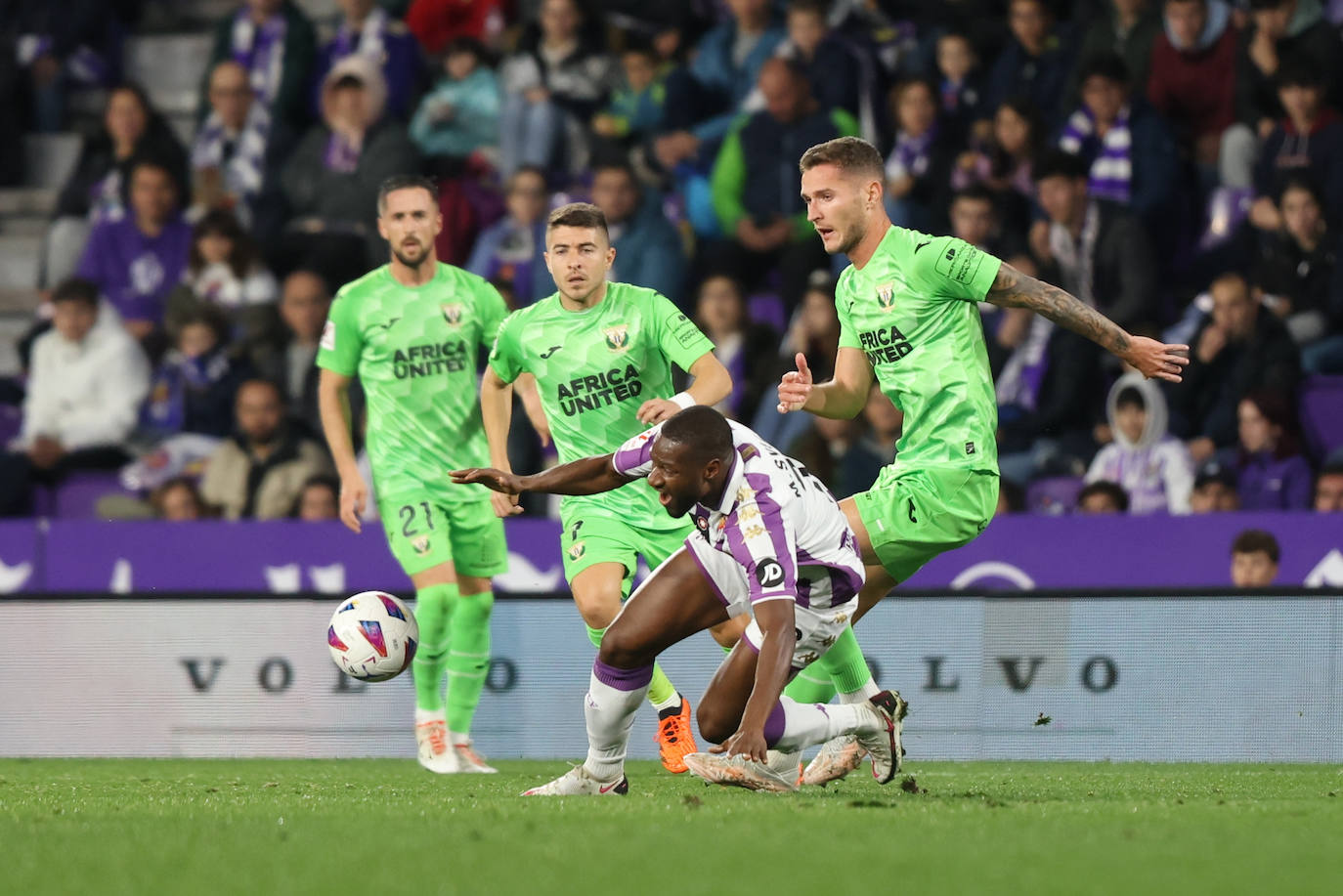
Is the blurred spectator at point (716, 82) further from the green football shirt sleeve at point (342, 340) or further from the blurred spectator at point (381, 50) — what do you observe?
the green football shirt sleeve at point (342, 340)

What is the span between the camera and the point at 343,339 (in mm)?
9562

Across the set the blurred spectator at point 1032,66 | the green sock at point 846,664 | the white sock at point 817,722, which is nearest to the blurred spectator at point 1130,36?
the blurred spectator at point 1032,66

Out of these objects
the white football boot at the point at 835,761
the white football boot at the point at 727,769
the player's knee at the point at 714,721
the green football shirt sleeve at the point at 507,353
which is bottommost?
the white football boot at the point at 835,761

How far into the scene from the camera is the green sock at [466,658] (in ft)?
31.4

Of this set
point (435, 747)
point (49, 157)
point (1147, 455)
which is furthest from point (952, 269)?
point (49, 157)

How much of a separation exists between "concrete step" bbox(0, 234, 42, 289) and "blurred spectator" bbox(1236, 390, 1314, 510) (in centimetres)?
982

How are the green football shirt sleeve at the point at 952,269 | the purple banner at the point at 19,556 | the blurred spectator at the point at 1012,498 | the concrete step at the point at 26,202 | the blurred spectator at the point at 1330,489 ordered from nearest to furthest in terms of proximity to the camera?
the green football shirt sleeve at the point at 952,269, the blurred spectator at the point at 1330,489, the blurred spectator at the point at 1012,498, the purple banner at the point at 19,556, the concrete step at the point at 26,202

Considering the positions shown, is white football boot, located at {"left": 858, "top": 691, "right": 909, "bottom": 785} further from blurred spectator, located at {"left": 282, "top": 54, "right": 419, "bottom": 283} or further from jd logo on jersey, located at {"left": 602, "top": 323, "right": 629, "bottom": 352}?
blurred spectator, located at {"left": 282, "top": 54, "right": 419, "bottom": 283}

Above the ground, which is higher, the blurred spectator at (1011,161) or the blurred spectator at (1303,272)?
the blurred spectator at (1011,161)

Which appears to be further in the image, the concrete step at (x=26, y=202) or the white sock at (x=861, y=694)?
the concrete step at (x=26, y=202)

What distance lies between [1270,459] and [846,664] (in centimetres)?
476

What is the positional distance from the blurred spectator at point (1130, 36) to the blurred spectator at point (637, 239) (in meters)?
2.88

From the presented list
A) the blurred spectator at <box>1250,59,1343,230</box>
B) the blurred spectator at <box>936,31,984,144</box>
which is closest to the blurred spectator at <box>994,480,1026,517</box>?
the blurred spectator at <box>1250,59,1343,230</box>

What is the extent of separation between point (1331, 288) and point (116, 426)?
Answer: 318 inches
